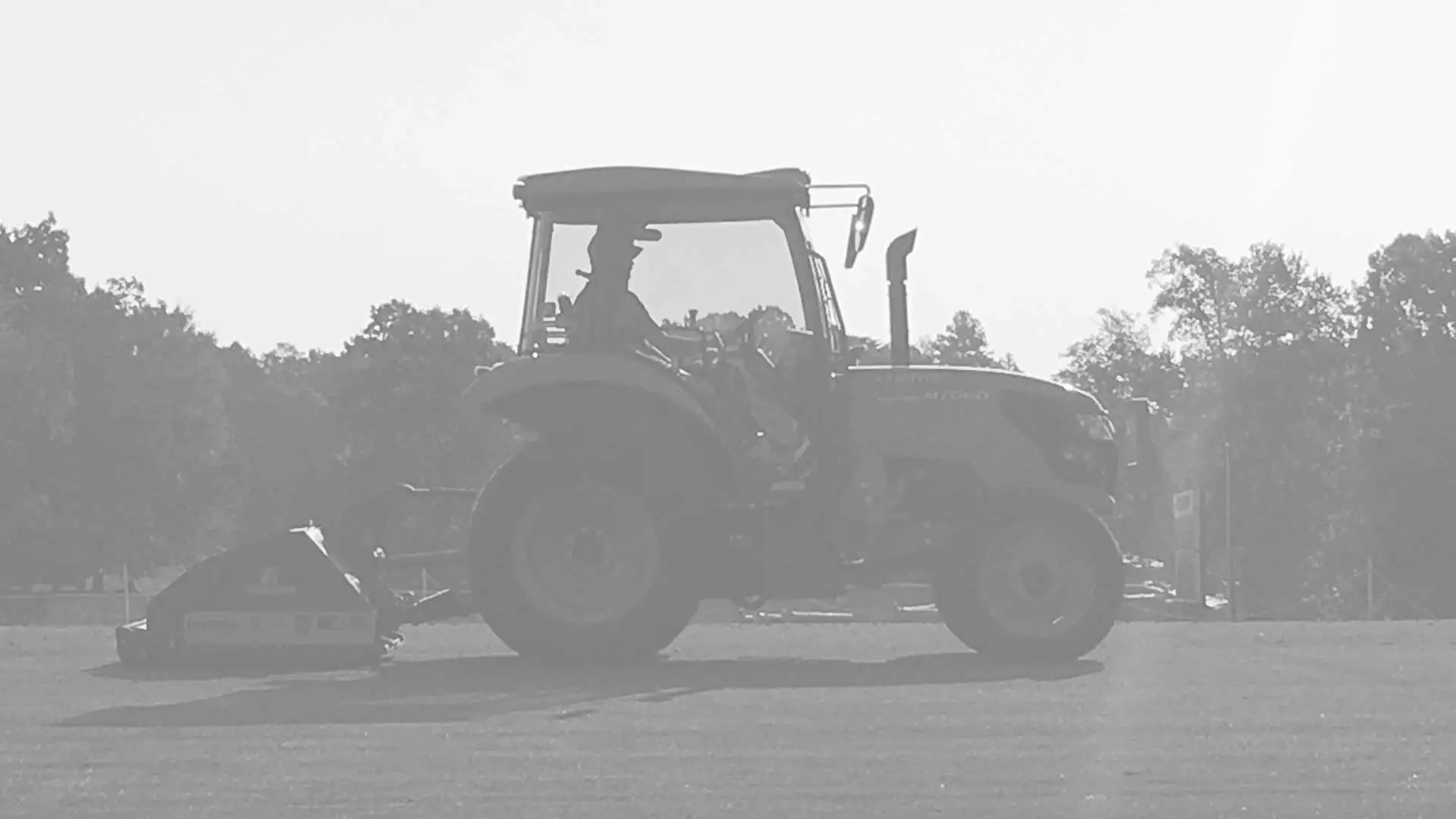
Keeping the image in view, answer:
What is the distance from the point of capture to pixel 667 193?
1412 cm

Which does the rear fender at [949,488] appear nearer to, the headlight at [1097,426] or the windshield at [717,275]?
the headlight at [1097,426]

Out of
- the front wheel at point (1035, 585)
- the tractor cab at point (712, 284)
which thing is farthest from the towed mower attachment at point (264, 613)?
the front wheel at point (1035, 585)

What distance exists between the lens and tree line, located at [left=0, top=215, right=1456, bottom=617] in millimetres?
61594

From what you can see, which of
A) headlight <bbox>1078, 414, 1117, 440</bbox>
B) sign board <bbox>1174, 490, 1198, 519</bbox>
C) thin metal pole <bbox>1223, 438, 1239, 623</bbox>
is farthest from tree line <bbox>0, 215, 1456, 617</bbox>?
headlight <bbox>1078, 414, 1117, 440</bbox>

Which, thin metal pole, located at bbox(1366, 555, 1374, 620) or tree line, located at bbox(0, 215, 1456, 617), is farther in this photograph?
tree line, located at bbox(0, 215, 1456, 617)

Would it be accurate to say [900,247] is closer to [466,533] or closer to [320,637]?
[466,533]

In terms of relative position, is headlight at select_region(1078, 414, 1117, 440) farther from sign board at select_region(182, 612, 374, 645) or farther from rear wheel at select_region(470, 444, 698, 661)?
sign board at select_region(182, 612, 374, 645)

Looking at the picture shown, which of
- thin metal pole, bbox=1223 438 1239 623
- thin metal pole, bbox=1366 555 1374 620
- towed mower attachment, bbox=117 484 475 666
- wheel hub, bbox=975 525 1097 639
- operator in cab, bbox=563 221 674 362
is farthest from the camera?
thin metal pole, bbox=1223 438 1239 623

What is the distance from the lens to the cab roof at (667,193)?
1407cm

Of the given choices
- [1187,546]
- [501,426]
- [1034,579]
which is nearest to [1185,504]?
[1187,546]

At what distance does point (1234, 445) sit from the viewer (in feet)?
234

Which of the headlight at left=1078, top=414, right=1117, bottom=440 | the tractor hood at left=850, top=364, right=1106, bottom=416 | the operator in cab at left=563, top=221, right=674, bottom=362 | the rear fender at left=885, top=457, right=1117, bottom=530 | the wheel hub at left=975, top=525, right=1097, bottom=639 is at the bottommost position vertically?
the wheel hub at left=975, top=525, right=1097, bottom=639

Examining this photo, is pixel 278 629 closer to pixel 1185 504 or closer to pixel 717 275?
pixel 717 275

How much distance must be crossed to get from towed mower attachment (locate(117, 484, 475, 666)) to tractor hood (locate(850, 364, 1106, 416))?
3.13m
